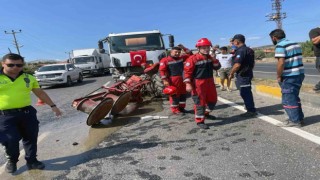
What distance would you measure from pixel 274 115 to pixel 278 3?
81025mm

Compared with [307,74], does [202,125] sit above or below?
above

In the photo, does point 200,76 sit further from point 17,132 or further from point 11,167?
point 11,167

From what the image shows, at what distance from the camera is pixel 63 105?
1072 centimetres

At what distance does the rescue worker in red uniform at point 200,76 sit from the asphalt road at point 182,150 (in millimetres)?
360

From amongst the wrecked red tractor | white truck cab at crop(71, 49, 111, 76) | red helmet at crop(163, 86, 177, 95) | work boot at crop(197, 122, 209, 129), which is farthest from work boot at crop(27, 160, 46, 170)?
white truck cab at crop(71, 49, 111, 76)

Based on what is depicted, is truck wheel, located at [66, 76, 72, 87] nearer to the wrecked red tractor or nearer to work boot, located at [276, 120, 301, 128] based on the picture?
the wrecked red tractor

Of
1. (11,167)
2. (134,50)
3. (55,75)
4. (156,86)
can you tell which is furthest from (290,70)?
(55,75)

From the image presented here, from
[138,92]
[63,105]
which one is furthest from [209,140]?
[63,105]

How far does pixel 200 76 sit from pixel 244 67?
1028 mm

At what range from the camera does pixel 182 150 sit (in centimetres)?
464

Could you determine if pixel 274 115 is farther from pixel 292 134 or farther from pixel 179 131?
pixel 179 131

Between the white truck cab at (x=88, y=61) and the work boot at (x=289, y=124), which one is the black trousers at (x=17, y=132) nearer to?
the work boot at (x=289, y=124)

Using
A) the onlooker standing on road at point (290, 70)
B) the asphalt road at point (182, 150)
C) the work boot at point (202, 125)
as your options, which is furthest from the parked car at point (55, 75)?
the onlooker standing on road at point (290, 70)

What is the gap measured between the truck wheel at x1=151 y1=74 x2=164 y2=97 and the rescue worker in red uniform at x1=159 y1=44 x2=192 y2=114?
228 cm
